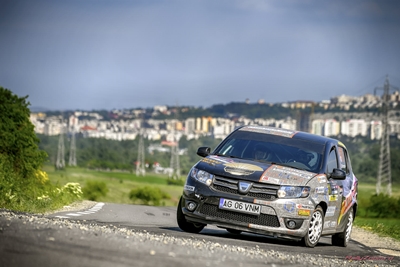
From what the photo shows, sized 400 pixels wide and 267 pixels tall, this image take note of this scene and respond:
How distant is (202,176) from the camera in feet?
45.1

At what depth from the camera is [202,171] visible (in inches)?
543

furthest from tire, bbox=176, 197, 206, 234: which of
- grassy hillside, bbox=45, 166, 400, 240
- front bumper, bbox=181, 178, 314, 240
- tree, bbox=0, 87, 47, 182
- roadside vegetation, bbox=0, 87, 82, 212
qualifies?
grassy hillside, bbox=45, 166, 400, 240

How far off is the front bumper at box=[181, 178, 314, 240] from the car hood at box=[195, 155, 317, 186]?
0.93ft

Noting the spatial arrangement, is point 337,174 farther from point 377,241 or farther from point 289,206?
point 377,241

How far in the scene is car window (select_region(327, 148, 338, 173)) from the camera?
48.6ft

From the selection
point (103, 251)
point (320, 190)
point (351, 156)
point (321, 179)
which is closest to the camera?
point (103, 251)

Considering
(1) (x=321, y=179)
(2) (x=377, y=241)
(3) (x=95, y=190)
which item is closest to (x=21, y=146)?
(2) (x=377, y=241)

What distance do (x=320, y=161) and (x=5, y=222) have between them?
243 inches

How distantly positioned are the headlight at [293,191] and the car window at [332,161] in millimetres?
1280

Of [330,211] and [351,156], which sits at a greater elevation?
[330,211]

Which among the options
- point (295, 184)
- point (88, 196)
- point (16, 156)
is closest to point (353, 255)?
point (295, 184)

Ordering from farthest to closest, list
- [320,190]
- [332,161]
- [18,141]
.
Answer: [18,141], [332,161], [320,190]

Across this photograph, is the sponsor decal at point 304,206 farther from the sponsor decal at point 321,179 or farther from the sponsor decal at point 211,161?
the sponsor decal at point 211,161

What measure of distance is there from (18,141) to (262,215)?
22.2m
